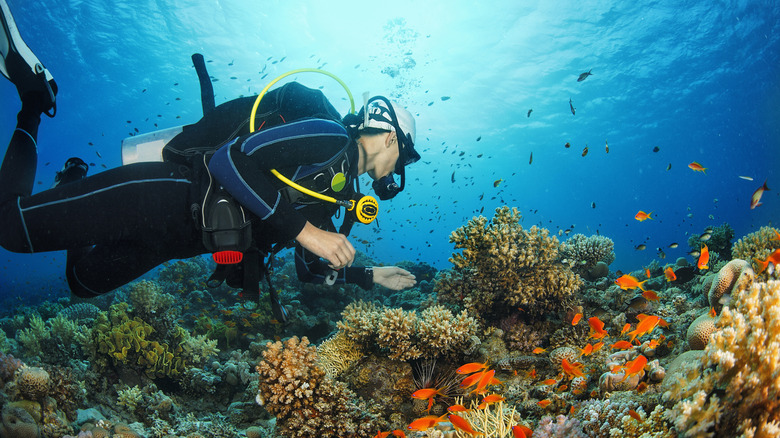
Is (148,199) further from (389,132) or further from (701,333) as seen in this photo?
(701,333)

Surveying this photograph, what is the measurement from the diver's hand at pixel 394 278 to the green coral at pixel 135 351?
4.32 meters

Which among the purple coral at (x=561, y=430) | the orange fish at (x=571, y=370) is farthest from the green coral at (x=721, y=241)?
the purple coral at (x=561, y=430)

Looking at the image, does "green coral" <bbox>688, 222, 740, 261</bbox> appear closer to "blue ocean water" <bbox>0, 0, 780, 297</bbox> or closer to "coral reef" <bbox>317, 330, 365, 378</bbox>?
"blue ocean water" <bbox>0, 0, 780, 297</bbox>

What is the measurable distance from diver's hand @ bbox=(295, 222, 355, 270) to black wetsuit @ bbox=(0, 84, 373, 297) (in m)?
0.14

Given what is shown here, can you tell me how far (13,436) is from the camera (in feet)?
9.23

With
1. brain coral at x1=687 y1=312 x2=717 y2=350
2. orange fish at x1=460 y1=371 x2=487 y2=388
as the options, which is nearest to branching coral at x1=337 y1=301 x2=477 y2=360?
orange fish at x1=460 y1=371 x2=487 y2=388

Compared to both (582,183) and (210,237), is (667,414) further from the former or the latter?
(582,183)

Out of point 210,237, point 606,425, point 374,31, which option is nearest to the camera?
point 606,425

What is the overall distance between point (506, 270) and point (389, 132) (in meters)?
2.92

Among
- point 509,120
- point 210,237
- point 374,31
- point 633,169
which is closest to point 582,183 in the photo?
point 633,169

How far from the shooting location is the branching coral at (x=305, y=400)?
11.3 feet

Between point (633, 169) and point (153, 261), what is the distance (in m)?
87.5

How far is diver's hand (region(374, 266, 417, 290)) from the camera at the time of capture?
456 centimetres

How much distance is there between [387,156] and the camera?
4.27 meters
